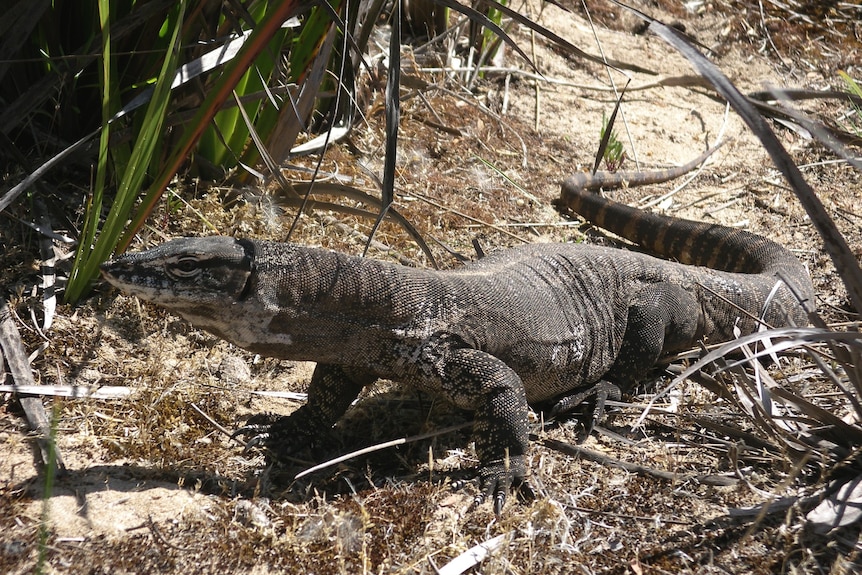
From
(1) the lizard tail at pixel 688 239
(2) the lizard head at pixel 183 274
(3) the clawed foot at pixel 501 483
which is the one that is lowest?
(3) the clawed foot at pixel 501 483

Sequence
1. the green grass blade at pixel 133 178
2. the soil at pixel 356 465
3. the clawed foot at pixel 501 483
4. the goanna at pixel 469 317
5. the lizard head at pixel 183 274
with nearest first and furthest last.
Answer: the soil at pixel 356 465, the lizard head at pixel 183 274, the goanna at pixel 469 317, the clawed foot at pixel 501 483, the green grass blade at pixel 133 178

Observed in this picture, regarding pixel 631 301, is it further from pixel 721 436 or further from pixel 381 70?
pixel 381 70

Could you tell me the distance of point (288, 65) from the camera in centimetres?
558

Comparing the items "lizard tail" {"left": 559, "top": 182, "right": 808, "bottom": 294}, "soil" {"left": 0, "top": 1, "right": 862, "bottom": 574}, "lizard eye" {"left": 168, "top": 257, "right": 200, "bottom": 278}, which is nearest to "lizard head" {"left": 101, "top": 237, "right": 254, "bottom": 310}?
"lizard eye" {"left": 168, "top": 257, "right": 200, "bottom": 278}

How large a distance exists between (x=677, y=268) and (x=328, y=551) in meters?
2.82

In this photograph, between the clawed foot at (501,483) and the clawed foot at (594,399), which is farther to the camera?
the clawed foot at (594,399)

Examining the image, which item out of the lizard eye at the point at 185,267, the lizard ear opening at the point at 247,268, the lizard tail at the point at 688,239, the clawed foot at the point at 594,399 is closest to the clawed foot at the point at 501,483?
the clawed foot at the point at 594,399

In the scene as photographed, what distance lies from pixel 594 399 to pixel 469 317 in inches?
40.0

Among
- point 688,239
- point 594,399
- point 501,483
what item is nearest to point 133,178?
point 501,483

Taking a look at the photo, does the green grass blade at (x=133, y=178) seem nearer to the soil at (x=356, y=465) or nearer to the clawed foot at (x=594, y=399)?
the soil at (x=356, y=465)

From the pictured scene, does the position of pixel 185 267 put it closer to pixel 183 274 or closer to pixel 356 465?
pixel 183 274

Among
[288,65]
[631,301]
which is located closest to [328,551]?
[631,301]

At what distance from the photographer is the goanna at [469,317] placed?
3641 millimetres

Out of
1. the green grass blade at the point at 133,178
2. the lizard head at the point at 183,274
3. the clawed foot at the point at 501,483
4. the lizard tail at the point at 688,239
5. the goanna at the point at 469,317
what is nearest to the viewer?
the lizard head at the point at 183,274
